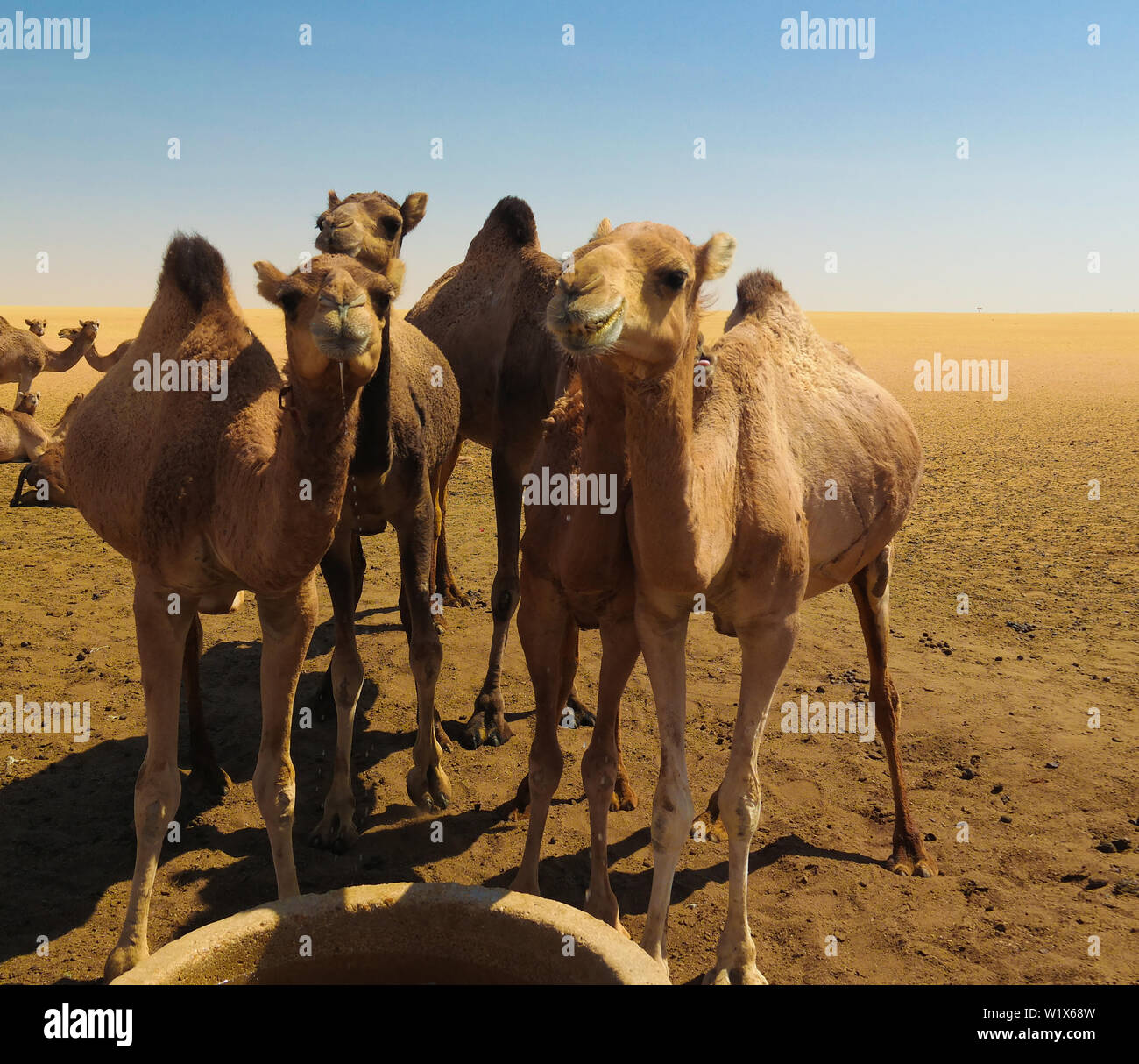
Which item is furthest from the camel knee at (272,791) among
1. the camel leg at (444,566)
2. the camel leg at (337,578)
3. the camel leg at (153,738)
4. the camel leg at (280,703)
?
the camel leg at (444,566)

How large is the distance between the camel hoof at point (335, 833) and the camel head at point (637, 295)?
325cm

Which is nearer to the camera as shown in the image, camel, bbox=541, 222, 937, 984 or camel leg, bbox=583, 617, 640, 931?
camel, bbox=541, 222, 937, 984

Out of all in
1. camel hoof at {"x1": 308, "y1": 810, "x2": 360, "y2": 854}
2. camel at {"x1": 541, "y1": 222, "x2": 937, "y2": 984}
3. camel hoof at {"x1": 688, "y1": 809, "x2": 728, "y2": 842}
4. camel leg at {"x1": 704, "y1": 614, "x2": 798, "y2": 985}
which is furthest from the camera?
camel hoof at {"x1": 688, "y1": 809, "x2": 728, "y2": 842}

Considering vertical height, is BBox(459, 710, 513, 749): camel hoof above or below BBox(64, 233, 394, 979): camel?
below

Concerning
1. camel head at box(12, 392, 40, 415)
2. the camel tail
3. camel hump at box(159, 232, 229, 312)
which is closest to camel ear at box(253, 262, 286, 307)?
camel hump at box(159, 232, 229, 312)

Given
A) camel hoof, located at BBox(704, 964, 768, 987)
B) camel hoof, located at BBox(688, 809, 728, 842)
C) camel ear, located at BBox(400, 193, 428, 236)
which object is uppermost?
camel ear, located at BBox(400, 193, 428, 236)

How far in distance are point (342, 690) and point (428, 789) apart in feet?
2.63

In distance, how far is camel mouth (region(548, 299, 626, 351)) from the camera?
8.92ft

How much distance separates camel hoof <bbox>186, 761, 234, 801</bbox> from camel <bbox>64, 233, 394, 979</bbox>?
1428 millimetres

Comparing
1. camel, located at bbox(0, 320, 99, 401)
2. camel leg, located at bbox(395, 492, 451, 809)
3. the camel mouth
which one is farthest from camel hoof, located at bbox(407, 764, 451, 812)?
camel, located at bbox(0, 320, 99, 401)

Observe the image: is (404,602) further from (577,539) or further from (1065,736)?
(1065,736)

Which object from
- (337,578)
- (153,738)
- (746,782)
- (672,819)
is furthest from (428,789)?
(746,782)

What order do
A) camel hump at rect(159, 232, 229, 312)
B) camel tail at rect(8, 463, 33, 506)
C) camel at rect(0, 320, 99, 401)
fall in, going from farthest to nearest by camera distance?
camel at rect(0, 320, 99, 401)
camel tail at rect(8, 463, 33, 506)
camel hump at rect(159, 232, 229, 312)

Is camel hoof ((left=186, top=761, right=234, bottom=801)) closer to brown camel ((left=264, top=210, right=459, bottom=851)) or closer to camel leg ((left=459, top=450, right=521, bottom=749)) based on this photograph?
brown camel ((left=264, top=210, right=459, bottom=851))
